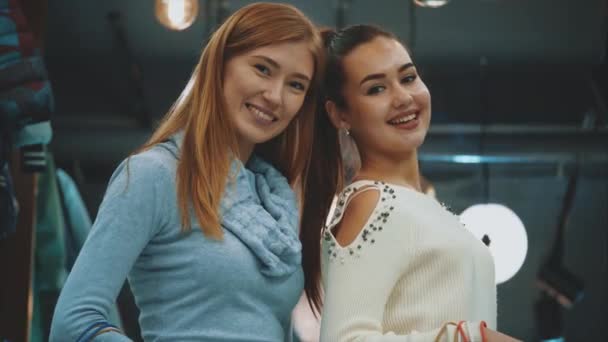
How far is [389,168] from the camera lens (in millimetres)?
1823

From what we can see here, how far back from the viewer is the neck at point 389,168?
5.98 ft

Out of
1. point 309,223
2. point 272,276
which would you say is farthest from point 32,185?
point 272,276

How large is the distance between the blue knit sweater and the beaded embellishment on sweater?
0.09 metres

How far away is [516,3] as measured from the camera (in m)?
5.11

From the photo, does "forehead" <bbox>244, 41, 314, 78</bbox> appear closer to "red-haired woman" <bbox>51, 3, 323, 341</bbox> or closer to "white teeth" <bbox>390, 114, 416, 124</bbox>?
"red-haired woman" <bbox>51, 3, 323, 341</bbox>

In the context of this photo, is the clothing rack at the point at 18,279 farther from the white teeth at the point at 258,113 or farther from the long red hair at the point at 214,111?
the white teeth at the point at 258,113

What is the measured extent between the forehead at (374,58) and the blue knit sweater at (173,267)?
378 mm

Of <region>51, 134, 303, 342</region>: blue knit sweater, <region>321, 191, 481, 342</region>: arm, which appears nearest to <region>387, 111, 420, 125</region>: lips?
<region>321, 191, 481, 342</region>: arm

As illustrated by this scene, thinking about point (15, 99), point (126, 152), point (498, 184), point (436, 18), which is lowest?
point (498, 184)

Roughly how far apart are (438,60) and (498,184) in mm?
1749

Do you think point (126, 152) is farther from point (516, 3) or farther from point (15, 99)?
point (15, 99)

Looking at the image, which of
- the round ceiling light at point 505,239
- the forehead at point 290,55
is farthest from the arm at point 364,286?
the round ceiling light at point 505,239

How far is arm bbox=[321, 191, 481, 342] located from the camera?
1558mm

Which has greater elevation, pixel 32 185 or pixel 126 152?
pixel 32 185
